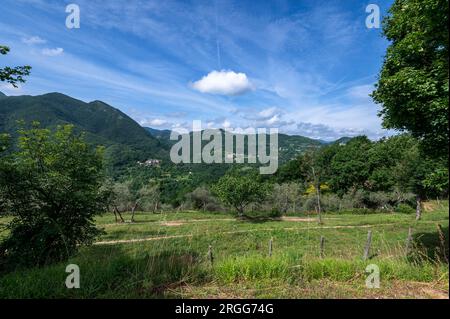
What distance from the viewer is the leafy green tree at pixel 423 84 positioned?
556cm

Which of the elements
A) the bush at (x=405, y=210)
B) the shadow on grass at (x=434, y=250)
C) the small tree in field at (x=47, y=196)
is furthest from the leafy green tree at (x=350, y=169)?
the small tree in field at (x=47, y=196)

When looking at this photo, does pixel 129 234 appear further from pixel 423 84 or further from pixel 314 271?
pixel 423 84

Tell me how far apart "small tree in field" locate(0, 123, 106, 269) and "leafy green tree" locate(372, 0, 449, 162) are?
1082 centimetres

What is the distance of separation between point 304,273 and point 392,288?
114 cm

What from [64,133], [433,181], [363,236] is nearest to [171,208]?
[363,236]

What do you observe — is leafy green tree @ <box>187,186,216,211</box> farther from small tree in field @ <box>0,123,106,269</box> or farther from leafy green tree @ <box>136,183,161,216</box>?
small tree in field @ <box>0,123,106,269</box>

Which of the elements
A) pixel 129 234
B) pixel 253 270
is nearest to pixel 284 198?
pixel 129 234

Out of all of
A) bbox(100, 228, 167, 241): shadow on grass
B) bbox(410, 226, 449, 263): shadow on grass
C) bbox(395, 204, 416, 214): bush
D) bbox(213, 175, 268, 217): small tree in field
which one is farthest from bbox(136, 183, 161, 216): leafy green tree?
bbox(410, 226, 449, 263): shadow on grass

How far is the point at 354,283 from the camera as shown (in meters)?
3.70

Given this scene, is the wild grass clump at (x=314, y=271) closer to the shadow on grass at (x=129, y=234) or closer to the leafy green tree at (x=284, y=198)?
the shadow on grass at (x=129, y=234)

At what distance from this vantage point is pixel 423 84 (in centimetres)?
611

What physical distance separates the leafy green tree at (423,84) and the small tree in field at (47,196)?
10.8m

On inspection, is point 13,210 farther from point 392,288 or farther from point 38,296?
point 392,288

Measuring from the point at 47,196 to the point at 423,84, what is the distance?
1269 cm
